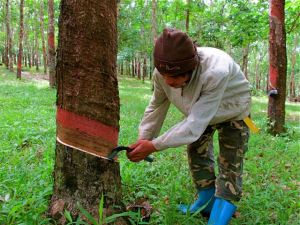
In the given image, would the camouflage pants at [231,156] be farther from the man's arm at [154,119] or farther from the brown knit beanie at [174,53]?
the brown knit beanie at [174,53]

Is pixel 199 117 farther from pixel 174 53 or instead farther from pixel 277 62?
pixel 277 62

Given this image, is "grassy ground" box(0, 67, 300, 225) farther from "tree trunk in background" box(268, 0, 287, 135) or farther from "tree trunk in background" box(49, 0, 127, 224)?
"tree trunk in background" box(268, 0, 287, 135)

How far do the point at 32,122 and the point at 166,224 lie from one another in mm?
4571

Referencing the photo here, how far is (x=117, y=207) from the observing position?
259 cm

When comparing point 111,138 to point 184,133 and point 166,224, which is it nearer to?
point 184,133

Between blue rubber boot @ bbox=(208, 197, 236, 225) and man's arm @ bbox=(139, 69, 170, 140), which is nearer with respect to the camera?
blue rubber boot @ bbox=(208, 197, 236, 225)

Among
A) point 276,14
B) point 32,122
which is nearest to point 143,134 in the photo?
point 32,122

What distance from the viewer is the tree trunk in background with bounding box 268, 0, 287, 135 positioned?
6.83 meters

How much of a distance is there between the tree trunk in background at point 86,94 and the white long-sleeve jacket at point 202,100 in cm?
38

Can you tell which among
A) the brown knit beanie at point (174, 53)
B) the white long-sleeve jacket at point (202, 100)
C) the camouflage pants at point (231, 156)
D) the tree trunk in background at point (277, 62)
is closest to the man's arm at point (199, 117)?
the white long-sleeve jacket at point (202, 100)

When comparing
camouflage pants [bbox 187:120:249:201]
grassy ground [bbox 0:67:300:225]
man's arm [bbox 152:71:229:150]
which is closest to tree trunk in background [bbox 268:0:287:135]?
grassy ground [bbox 0:67:300:225]

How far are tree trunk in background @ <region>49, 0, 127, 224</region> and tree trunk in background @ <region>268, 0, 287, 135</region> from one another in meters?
5.00

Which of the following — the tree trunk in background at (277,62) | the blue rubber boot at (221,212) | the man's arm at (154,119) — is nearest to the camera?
the blue rubber boot at (221,212)

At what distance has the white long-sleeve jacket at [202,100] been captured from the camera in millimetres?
2309
